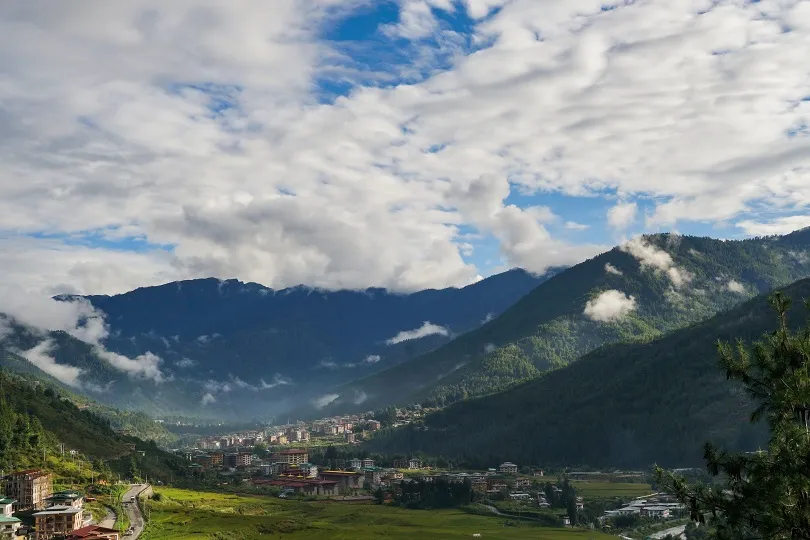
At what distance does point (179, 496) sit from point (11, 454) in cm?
3113

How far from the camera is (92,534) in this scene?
3669 inches

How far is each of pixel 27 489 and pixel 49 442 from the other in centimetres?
4778

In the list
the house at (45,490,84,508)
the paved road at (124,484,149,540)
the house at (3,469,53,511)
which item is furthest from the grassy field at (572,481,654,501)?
the house at (3,469,53,511)

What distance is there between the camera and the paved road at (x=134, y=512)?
108131 mm

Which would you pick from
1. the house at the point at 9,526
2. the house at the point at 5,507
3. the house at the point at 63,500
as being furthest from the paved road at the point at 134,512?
the house at the point at 5,507

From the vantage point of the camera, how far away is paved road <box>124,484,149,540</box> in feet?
355

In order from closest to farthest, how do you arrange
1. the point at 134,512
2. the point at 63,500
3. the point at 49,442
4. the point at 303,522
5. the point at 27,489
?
1. the point at 63,500
2. the point at 27,489
3. the point at 134,512
4. the point at 303,522
5. the point at 49,442

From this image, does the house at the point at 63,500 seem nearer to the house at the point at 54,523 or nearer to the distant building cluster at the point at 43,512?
the distant building cluster at the point at 43,512

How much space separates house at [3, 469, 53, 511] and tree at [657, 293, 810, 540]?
104 meters

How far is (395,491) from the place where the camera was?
182125 millimetres

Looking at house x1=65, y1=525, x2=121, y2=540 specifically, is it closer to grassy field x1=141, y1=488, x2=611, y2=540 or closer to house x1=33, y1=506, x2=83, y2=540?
house x1=33, y1=506, x2=83, y2=540

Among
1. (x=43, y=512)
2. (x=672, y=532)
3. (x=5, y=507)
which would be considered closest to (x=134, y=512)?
(x=43, y=512)

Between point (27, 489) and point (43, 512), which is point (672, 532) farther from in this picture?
point (27, 489)

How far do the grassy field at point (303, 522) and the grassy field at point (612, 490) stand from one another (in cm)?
3193
